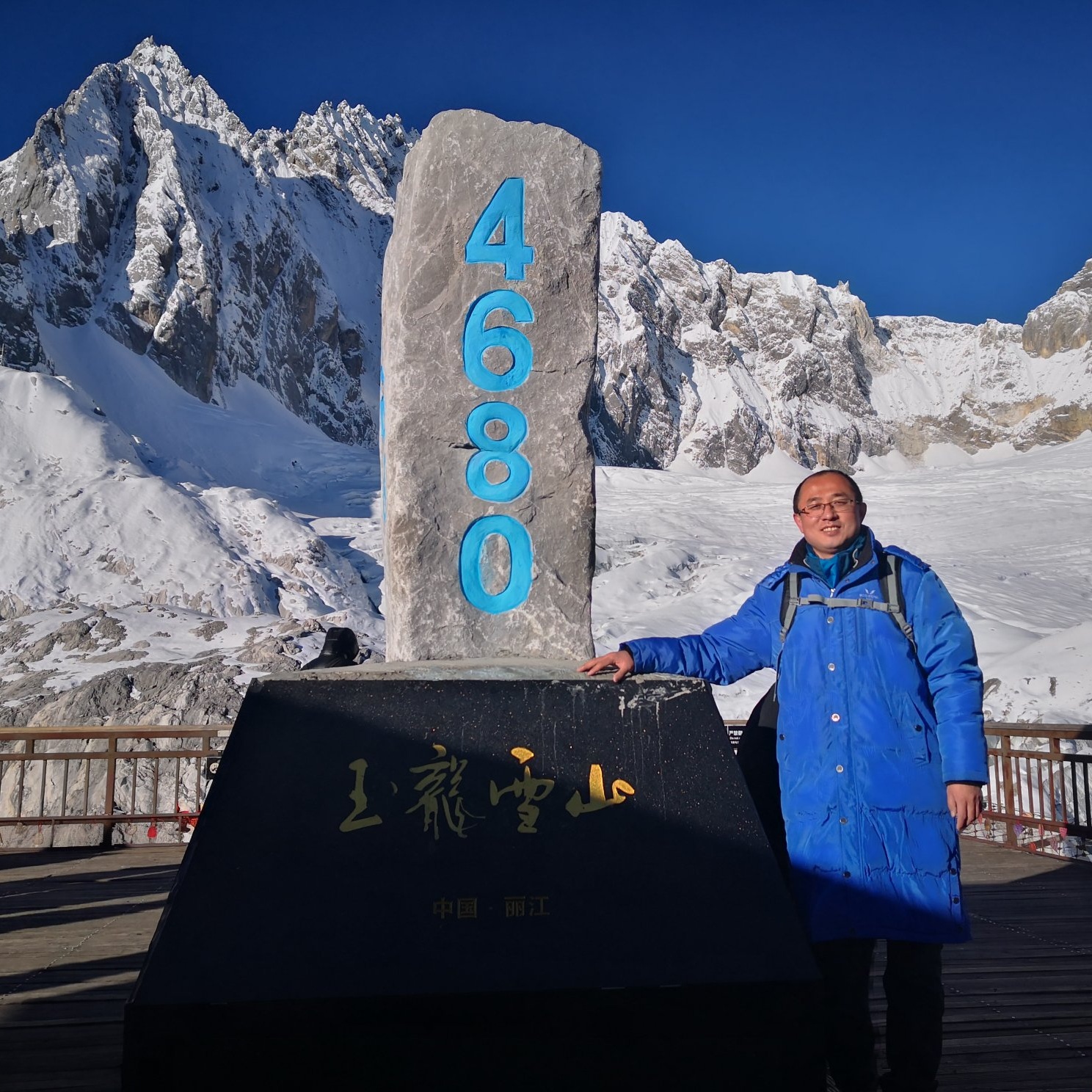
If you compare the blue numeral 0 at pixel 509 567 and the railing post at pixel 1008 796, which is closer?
the blue numeral 0 at pixel 509 567

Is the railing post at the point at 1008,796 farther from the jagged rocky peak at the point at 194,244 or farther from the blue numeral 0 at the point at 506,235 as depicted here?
the jagged rocky peak at the point at 194,244

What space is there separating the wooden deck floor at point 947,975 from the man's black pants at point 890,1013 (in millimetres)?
366

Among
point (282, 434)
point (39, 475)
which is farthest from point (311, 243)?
point (39, 475)

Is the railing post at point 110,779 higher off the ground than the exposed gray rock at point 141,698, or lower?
lower

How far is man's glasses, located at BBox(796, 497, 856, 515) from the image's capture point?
7.54ft

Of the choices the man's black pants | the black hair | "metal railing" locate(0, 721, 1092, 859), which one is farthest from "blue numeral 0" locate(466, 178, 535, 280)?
"metal railing" locate(0, 721, 1092, 859)

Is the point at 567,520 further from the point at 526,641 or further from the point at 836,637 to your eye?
the point at 836,637

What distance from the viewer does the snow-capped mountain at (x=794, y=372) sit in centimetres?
8819

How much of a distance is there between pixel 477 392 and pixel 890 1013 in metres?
2.12

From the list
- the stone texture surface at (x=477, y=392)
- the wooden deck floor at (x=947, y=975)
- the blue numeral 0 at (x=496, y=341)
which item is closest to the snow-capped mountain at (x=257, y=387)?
the wooden deck floor at (x=947, y=975)

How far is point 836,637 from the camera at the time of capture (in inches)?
87.2

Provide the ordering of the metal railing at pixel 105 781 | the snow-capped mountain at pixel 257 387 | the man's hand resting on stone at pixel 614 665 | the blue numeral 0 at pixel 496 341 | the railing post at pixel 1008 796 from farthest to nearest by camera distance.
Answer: the snow-capped mountain at pixel 257 387
the metal railing at pixel 105 781
the railing post at pixel 1008 796
the blue numeral 0 at pixel 496 341
the man's hand resting on stone at pixel 614 665

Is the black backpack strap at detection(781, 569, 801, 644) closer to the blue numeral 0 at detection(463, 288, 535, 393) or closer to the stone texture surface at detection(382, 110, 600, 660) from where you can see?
the stone texture surface at detection(382, 110, 600, 660)

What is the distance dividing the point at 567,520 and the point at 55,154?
58131 mm
